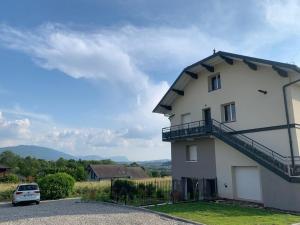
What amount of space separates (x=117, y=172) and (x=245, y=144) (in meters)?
53.4

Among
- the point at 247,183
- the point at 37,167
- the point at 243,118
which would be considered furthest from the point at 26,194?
the point at 37,167

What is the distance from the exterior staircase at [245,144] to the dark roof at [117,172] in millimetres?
43611

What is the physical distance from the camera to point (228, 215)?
47.0 feet

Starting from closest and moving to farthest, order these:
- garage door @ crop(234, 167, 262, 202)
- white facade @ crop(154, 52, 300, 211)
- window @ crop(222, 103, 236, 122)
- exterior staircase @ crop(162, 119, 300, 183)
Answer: exterior staircase @ crop(162, 119, 300, 183), white facade @ crop(154, 52, 300, 211), garage door @ crop(234, 167, 262, 202), window @ crop(222, 103, 236, 122)

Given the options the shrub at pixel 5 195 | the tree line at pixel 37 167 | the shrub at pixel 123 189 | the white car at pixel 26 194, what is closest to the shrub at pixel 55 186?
the shrub at pixel 5 195

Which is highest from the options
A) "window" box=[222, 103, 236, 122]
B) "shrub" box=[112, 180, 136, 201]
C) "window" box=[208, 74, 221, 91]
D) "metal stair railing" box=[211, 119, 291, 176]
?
"window" box=[208, 74, 221, 91]

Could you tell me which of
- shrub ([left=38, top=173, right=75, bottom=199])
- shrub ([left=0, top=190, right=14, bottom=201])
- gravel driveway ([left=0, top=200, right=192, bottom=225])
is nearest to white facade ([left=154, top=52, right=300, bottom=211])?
gravel driveway ([left=0, top=200, right=192, bottom=225])

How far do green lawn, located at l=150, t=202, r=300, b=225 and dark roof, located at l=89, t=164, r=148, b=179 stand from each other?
2027 inches

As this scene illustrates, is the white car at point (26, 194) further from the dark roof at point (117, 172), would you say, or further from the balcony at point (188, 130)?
the dark roof at point (117, 172)

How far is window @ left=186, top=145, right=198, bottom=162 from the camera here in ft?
81.5

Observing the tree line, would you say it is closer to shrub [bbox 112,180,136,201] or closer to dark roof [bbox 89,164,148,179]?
dark roof [bbox 89,164,148,179]

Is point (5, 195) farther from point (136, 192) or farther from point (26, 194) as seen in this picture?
point (136, 192)

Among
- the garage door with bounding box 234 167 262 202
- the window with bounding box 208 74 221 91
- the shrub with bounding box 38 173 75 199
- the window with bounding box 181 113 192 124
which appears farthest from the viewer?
the shrub with bounding box 38 173 75 199

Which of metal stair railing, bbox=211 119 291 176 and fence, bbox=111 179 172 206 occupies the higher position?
metal stair railing, bbox=211 119 291 176
